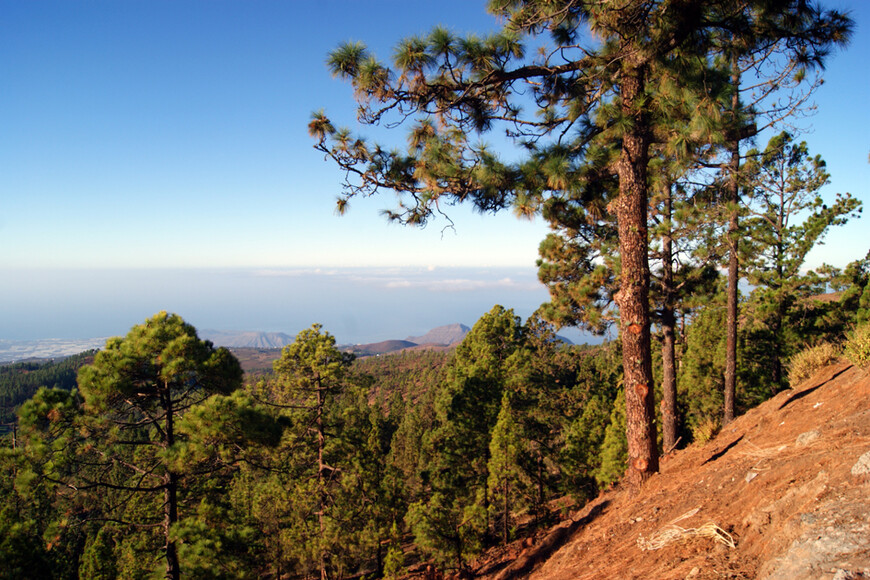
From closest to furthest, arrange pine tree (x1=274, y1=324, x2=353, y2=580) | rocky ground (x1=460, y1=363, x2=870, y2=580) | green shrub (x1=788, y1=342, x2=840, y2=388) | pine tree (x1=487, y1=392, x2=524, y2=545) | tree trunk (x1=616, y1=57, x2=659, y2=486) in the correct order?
rocky ground (x1=460, y1=363, x2=870, y2=580) < tree trunk (x1=616, y1=57, x2=659, y2=486) < green shrub (x1=788, y1=342, x2=840, y2=388) < pine tree (x1=274, y1=324, x2=353, y2=580) < pine tree (x1=487, y1=392, x2=524, y2=545)

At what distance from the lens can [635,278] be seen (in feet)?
19.9

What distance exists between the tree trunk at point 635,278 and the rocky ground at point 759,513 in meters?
0.97

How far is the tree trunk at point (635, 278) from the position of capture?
5.95 metres

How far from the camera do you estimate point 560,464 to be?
1930 centimetres

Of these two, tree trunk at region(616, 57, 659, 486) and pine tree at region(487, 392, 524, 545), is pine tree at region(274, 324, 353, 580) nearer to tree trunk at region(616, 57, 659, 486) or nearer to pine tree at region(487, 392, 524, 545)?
pine tree at region(487, 392, 524, 545)

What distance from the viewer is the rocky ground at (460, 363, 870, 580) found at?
8.68ft

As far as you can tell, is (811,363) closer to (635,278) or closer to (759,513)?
(635,278)

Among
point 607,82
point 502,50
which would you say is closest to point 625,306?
point 607,82

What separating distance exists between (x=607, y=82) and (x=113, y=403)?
8916 millimetres

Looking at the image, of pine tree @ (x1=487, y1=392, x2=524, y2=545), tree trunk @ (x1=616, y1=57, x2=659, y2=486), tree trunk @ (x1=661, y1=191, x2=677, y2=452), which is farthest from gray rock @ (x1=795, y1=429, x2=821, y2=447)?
pine tree @ (x1=487, y1=392, x2=524, y2=545)

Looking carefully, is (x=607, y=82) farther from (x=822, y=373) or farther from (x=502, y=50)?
(x=822, y=373)

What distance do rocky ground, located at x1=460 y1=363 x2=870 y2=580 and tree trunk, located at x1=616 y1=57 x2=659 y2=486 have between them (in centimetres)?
97

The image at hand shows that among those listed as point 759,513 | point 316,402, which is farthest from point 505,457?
point 759,513

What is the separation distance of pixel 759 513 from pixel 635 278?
3.24 m
